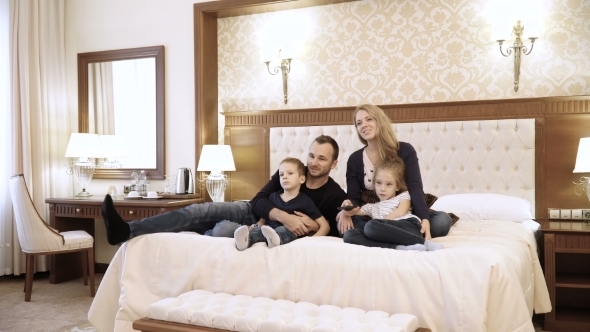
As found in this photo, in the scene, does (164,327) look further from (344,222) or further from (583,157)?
(583,157)

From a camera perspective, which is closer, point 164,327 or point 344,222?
point 164,327

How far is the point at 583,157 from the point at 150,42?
12.3 feet

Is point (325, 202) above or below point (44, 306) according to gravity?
above

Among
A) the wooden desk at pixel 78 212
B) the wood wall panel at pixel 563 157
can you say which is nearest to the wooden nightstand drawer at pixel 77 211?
the wooden desk at pixel 78 212

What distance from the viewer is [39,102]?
498cm

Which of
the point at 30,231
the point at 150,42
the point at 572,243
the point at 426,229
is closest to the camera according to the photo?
the point at 426,229

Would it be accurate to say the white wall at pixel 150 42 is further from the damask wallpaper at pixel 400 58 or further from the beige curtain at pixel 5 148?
the beige curtain at pixel 5 148

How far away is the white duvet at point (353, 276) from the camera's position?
2.13 m

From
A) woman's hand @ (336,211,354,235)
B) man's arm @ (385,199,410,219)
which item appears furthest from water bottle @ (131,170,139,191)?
man's arm @ (385,199,410,219)

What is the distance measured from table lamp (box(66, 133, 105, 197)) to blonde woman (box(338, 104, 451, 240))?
9.03 feet

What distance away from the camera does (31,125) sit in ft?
16.2

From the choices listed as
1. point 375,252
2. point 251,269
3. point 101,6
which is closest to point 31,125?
point 101,6

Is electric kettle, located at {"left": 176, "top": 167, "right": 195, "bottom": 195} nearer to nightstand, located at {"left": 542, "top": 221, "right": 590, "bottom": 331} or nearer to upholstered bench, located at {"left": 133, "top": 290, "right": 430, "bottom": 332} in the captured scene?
upholstered bench, located at {"left": 133, "top": 290, "right": 430, "bottom": 332}

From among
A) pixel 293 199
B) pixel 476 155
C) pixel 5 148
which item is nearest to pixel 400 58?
pixel 476 155
